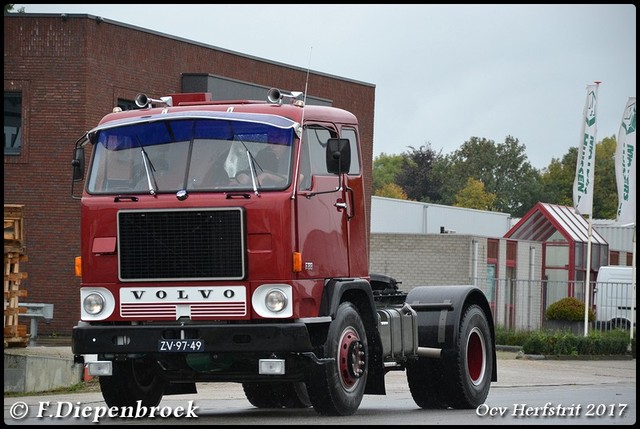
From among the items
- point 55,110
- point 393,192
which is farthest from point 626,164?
point 393,192

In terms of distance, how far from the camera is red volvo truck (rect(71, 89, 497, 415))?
41.9 feet

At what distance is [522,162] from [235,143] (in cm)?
11248

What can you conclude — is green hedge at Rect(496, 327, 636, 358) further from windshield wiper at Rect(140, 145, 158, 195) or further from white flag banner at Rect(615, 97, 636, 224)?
windshield wiper at Rect(140, 145, 158, 195)

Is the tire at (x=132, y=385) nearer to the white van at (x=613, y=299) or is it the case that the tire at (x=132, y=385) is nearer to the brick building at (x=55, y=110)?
the brick building at (x=55, y=110)

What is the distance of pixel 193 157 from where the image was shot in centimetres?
1324

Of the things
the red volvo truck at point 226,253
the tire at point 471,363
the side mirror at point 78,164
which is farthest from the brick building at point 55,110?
the red volvo truck at point 226,253

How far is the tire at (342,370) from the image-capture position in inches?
512

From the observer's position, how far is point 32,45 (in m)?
31.7

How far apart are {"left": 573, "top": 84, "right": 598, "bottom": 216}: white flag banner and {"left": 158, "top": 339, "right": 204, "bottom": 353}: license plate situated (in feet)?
72.1

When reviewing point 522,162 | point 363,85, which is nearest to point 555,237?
point 363,85

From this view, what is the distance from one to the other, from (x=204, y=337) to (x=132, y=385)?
1794 millimetres

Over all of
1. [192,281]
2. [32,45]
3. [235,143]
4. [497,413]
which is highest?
[32,45]

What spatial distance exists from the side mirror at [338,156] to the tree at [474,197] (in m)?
101

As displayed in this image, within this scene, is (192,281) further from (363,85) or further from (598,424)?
(363,85)
